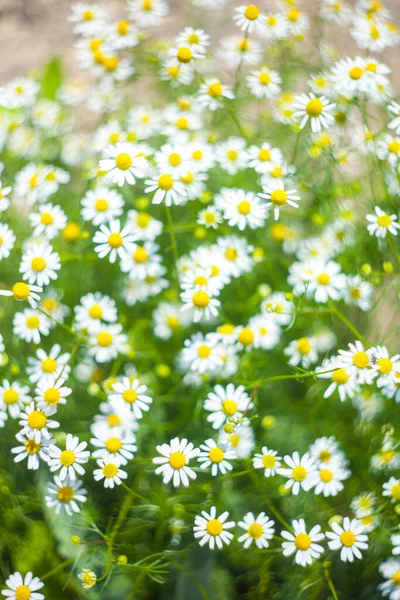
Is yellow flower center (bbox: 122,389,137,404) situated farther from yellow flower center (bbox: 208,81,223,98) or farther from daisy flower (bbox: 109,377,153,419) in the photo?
yellow flower center (bbox: 208,81,223,98)

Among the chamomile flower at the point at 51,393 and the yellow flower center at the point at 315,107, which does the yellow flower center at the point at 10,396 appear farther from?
the yellow flower center at the point at 315,107

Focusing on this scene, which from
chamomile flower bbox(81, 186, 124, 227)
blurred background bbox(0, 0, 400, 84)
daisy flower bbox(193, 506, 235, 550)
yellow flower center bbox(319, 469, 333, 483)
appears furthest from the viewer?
blurred background bbox(0, 0, 400, 84)

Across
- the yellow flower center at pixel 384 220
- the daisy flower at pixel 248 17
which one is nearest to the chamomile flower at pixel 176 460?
the yellow flower center at pixel 384 220

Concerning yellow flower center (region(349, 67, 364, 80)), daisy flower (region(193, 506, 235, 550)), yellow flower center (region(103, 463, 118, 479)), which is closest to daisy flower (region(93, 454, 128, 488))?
yellow flower center (region(103, 463, 118, 479))

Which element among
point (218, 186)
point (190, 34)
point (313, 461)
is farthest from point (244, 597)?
point (190, 34)

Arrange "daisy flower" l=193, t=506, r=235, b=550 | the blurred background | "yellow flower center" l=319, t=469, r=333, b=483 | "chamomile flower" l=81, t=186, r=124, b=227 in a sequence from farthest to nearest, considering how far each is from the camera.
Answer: the blurred background → "chamomile flower" l=81, t=186, r=124, b=227 → "yellow flower center" l=319, t=469, r=333, b=483 → "daisy flower" l=193, t=506, r=235, b=550

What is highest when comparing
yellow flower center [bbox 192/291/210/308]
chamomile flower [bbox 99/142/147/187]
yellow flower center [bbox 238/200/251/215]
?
chamomile flower [bbox 99/142/147/187]
